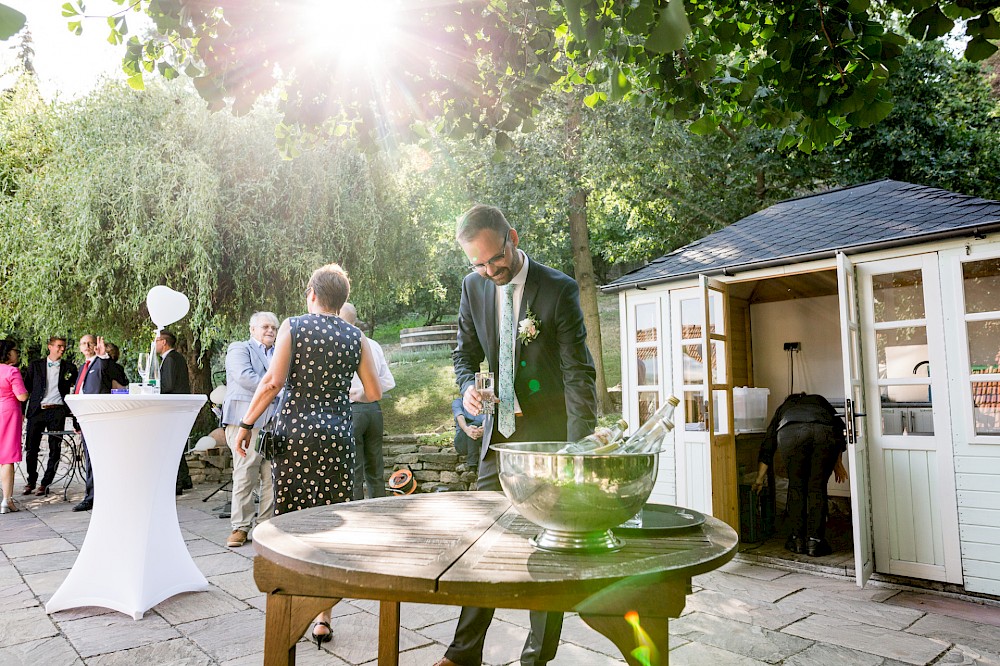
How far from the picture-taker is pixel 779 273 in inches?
221

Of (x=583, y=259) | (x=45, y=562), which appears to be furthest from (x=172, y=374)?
(x=583, y=259)

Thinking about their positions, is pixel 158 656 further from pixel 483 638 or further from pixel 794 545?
pixel 794 545

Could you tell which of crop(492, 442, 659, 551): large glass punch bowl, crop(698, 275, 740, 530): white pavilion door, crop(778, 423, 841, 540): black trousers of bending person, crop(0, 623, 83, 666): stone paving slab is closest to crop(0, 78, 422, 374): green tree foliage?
crop(698, 275, 740, 530): white pavilion door

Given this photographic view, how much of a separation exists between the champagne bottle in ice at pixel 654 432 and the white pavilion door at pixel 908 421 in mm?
4268

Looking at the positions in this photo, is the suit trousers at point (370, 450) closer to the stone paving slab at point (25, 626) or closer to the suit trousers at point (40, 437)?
the stone paving slab at point (25, 626)

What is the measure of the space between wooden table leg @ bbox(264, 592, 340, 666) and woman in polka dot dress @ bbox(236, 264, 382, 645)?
173 cm

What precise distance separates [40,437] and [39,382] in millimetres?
743

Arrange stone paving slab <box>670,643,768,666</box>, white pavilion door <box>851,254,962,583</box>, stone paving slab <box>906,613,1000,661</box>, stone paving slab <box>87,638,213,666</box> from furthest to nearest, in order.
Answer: white pavilion door <box>851,254,962,583</box> → stone paving slab <box>906,613,1000,661</box> → stone paving slab <box>670,643,768,666</box> → stone paving slab <box>87,638,213,666</box>

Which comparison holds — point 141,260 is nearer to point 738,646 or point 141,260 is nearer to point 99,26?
point 99,26

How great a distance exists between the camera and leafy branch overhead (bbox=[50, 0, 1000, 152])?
2.44 metres

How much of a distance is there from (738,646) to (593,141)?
9.17 meters

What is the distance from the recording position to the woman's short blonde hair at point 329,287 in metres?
3.41

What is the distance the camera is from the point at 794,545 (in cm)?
586

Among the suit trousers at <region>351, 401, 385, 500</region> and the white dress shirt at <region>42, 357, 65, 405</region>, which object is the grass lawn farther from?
the white dress shirt at <region>42, 357, 65, 405</region>
